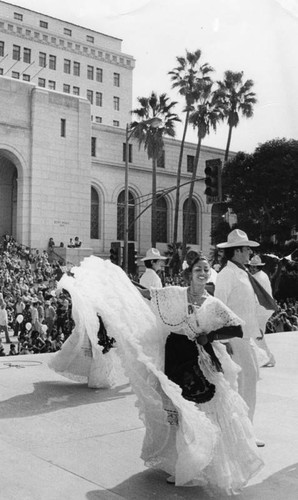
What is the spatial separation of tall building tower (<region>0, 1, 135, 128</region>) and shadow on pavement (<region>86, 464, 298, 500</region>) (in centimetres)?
6187

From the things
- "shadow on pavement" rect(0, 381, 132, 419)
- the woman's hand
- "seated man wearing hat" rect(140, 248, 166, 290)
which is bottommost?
"shadow on pavement" rect(0, 381, 132, 419)

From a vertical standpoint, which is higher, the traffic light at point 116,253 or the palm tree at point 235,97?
the palm tree at point 235,97

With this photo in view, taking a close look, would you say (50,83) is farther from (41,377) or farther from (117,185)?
(41,377)

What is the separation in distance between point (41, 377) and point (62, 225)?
1245 inches

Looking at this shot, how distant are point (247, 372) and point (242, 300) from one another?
76 cm

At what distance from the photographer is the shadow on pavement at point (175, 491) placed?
403cm

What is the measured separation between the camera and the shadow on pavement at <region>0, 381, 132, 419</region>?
6473 millimetres

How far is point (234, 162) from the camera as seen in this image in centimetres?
3912

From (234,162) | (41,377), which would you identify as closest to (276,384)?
(41,377)

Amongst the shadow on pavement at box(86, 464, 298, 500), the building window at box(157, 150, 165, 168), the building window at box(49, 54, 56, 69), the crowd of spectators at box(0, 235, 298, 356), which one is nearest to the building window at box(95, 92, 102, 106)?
the building window at box(49, 54, 56, 69)

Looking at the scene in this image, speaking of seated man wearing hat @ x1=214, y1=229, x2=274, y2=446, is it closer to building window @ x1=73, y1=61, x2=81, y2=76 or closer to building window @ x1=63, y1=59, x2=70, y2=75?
building window @ x1=63, y1=59, x2=70, y2=75

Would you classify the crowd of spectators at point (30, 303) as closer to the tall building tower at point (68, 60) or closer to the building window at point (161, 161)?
the building window at point (161, 161)

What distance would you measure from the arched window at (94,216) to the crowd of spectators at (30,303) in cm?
840

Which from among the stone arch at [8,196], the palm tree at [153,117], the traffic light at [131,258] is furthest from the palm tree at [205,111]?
the traffic light at [131,258]
